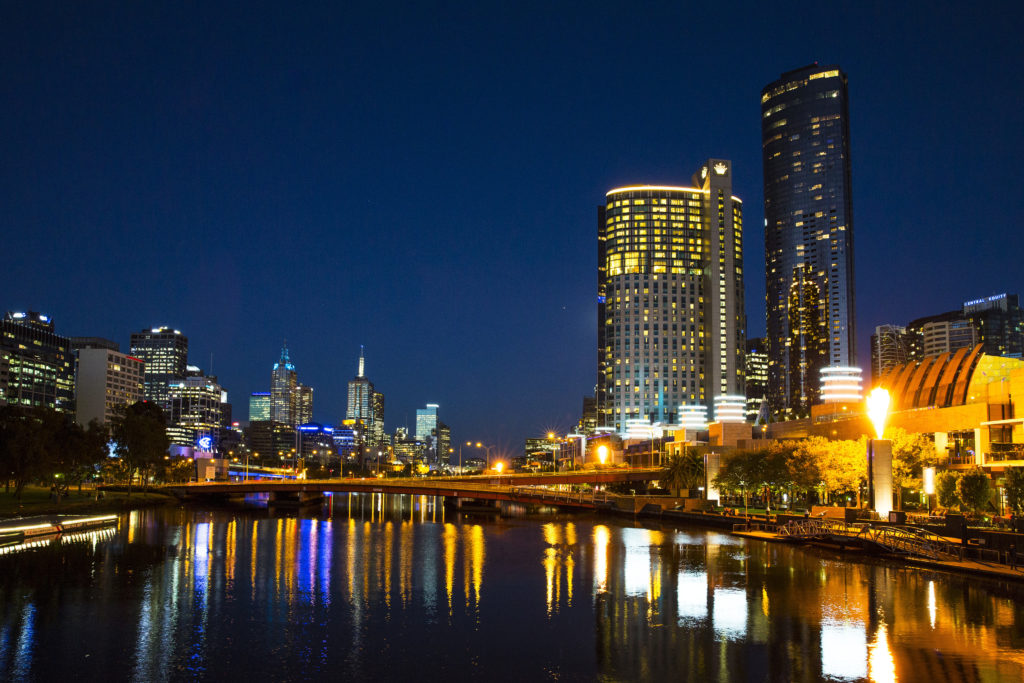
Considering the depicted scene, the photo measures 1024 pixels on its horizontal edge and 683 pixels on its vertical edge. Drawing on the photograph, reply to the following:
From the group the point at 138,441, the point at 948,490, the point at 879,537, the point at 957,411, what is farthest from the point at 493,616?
the point at 138,441

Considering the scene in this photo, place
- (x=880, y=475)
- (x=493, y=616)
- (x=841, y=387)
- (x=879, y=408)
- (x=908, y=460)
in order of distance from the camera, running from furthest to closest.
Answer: (x=841, y=387), (x=908, y=460), (x=879, y=408), (x=880, y=475), (x=493, y=616)

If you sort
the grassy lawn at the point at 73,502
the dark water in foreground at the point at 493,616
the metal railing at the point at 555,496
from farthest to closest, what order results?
1. the metal railing at the point at 555,496
2. the grassy lawn at the point at 73,502
3. the dark water in foreground at the point at 493,616

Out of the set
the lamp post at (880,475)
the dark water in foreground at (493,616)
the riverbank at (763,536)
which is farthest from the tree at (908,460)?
the dark water in foreground at (493,616)

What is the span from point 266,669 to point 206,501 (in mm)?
133820

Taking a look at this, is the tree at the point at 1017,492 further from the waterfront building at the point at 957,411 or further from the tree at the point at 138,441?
the tree at the point at 138,441

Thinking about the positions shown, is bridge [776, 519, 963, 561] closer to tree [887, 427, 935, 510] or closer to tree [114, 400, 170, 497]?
tree [887, 427, 935, 510]

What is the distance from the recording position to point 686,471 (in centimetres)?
13212

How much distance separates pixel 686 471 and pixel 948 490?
5198cm

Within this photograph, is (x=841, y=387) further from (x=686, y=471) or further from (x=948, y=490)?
(x=948, y=490)

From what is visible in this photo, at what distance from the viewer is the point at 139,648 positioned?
35375 mm

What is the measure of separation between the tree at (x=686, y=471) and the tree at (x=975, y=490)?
180 ft

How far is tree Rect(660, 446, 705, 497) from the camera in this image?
13088 centimetres

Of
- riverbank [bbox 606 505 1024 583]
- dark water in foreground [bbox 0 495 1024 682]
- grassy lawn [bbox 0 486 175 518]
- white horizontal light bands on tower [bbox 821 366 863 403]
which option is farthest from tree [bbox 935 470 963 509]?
grassy lawn [bbox 0 486 175 518]

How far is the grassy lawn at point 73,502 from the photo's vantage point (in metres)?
96.2
